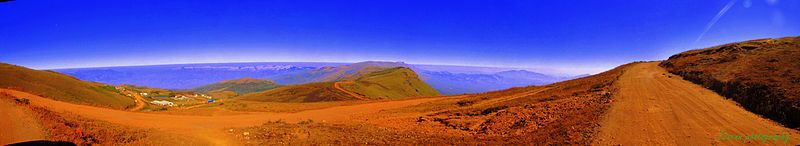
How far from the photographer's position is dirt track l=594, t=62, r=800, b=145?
1113 centimetres

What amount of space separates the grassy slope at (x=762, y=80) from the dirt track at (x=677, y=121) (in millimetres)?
601

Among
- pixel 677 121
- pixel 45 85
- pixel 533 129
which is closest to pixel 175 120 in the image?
pixel 533 129

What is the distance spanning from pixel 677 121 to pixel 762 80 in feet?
31.1

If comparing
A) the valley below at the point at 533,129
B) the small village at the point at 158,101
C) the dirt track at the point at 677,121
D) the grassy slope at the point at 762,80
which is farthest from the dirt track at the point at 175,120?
the grassy slope at the point at 762,80

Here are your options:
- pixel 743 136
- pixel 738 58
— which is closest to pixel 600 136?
pixel 743 136

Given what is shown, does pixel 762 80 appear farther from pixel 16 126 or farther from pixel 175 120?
pixel 175 120

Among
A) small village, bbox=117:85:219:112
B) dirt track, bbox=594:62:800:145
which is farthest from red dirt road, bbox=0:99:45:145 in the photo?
dirt track, bbox=594:62:800:145

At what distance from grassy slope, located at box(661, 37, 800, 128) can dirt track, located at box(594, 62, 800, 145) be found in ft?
1.97

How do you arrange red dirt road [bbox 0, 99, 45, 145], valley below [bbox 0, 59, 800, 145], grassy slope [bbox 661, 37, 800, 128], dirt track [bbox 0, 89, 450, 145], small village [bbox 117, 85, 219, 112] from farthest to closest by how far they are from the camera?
small village [bbox 117, 85, 219, 112] < dirt track [bbox 0, 89, 450, 145] < grassy slope [bbox 661, 37, 800, 128] < valley below [bbox 0, 59, 800, 145] < red dirt road [bbox 0, 99, 45, 145]

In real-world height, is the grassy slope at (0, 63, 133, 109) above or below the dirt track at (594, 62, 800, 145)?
below

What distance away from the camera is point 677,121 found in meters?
13.3

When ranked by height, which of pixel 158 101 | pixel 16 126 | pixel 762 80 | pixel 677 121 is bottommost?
pixel 158 101

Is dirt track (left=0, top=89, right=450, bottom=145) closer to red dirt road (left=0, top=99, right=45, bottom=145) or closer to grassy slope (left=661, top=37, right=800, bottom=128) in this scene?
red dirt road (left=0, top=99, right=45, bottom=145)

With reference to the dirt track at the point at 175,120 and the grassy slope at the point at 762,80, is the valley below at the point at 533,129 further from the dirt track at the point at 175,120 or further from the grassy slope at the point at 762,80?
the grassy slope at the point at 762,80
